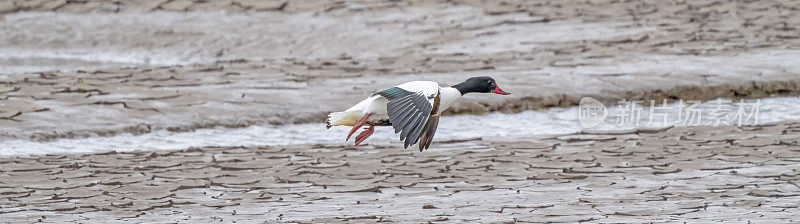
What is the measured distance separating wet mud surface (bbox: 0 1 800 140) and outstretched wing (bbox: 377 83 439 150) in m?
3.69

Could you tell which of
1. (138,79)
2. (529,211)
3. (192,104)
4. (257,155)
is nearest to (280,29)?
(138,79)

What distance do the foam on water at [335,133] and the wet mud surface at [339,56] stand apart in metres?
0.20

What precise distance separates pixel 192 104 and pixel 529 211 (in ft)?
13.9

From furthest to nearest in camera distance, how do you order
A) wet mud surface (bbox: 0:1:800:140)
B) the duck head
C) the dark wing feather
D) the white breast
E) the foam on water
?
wet mud surface (bbox: 0:1:800:140) < the foam on water < the duck head < the white breast < the dark wing feather

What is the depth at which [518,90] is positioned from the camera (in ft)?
34.8

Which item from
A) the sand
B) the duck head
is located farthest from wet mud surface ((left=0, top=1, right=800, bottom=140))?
the duck head

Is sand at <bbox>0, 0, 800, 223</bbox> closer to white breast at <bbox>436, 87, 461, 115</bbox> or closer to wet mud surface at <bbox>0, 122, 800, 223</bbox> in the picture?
wet mud surface at <bbox>0, 122, 800, 223</bbox>

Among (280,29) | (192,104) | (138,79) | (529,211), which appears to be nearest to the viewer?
(529,211)

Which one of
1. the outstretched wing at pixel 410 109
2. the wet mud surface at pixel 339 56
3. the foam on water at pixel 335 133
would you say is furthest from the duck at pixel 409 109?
the wet mud surface at pixel 339 56

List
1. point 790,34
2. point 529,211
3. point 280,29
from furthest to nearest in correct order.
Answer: point 280,29 < point 790,34 < point 529,211

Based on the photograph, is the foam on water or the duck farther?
the foam on water

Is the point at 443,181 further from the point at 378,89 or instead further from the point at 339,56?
the point at 339,56

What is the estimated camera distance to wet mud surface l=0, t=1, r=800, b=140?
33.4 ft

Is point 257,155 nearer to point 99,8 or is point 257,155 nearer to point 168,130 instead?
point 168,130
